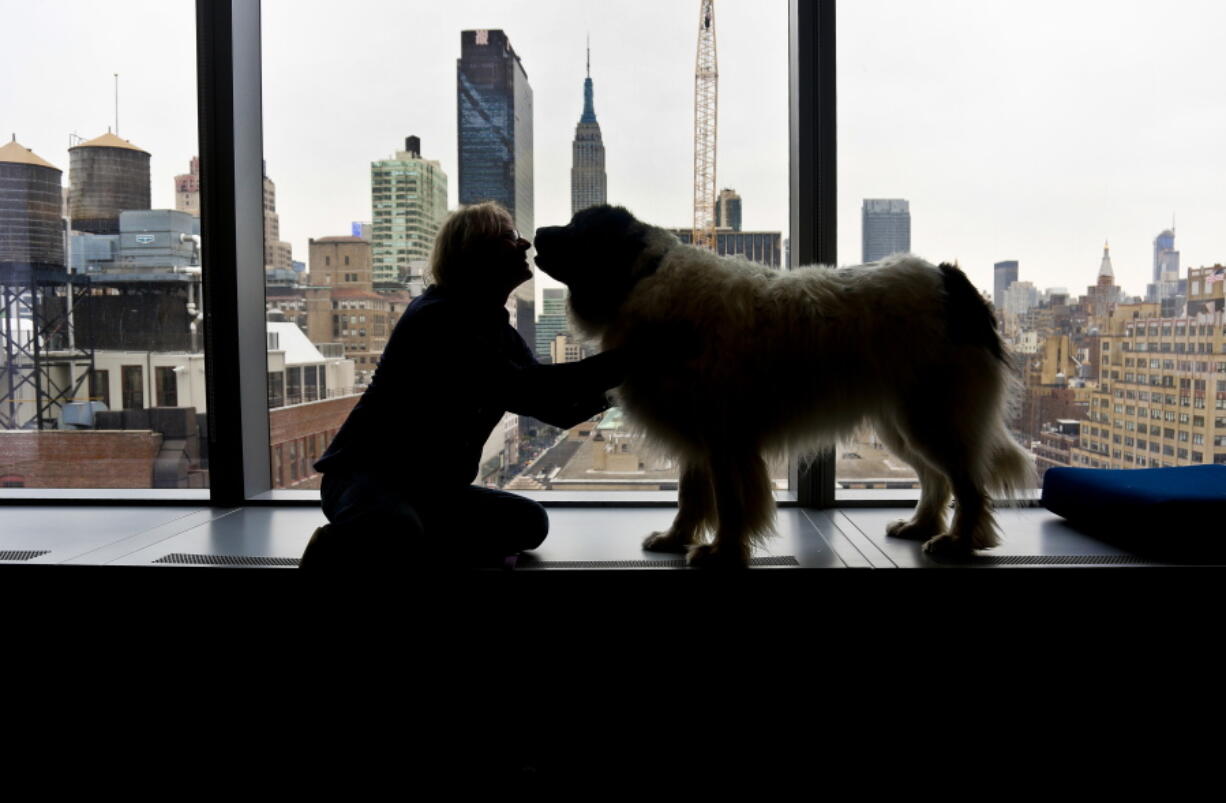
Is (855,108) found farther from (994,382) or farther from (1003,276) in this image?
(994,382)

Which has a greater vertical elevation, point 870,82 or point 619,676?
point 870,82

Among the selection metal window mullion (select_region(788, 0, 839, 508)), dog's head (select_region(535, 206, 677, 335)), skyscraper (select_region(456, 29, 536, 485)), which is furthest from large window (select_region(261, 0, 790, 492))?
dog's head (select_region(535, 206, 677, 335))

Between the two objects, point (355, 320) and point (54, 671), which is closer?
point (54, 671)

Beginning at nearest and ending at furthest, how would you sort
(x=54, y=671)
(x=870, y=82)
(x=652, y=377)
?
(x=652, y=377)
(x=54, y=671)
(x=870, y=82)

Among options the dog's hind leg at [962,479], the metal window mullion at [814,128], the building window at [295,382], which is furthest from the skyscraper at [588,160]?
the dog's hind leg at [962,479]

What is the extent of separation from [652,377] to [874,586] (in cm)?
77

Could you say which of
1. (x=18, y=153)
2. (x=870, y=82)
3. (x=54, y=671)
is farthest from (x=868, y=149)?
(x=18, y=153)

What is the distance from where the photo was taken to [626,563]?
Result: 195 centimetres

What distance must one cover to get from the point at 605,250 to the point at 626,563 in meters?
0.81

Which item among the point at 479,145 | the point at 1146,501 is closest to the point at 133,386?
the point at 479,145

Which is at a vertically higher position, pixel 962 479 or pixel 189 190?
pixel 189 190

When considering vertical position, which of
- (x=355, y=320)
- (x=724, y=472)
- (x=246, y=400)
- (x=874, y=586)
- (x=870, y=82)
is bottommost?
(x=874, y=586)

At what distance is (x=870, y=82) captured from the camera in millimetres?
2561

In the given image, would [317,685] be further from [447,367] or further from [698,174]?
[698,174]
